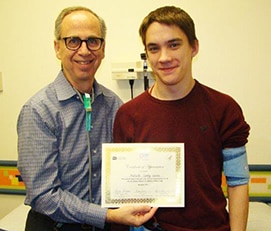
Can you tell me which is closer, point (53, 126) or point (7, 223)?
point (53, 126)

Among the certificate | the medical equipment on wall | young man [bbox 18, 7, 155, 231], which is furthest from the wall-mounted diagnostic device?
the certificate

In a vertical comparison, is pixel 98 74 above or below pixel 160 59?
below

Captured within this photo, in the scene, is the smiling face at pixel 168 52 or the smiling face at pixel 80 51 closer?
the smiling face at pixel 168 52

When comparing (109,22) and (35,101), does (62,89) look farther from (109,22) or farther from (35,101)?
(109,22)

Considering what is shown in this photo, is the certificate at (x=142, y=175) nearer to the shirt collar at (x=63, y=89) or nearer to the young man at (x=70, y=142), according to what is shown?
the young man at (x=70, y=142)

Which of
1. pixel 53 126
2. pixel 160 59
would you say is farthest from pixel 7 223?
pixel 160 59

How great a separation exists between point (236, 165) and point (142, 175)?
36 centimetres

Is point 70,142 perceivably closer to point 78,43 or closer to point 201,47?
point 78,43

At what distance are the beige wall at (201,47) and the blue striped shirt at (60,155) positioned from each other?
840 mm

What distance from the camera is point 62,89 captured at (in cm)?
132

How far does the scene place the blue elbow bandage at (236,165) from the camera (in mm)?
1194

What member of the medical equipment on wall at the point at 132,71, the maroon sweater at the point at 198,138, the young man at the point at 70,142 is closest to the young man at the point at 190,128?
the maroon sweater at the point at 198,138

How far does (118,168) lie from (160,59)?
43cm

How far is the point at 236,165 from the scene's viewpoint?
1199mm
